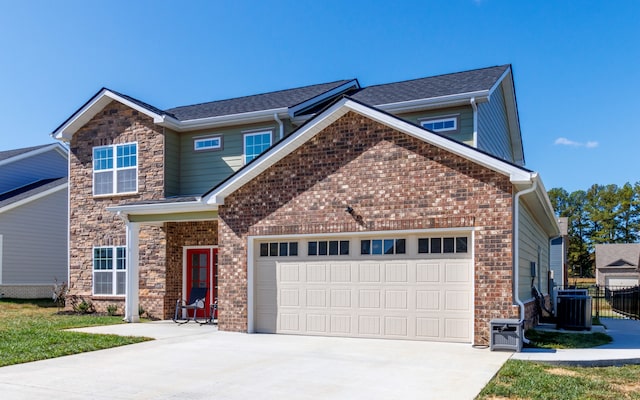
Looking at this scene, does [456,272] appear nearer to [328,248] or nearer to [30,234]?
[328,248]

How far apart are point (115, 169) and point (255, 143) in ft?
15.7

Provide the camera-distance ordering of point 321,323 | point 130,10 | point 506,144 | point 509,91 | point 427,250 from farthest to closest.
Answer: point 506,144
point 509,91
point 130,10
point 321,323
point 427,250

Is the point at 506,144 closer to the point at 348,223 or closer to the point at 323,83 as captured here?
the point at 323,83

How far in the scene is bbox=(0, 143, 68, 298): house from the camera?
2280 cm

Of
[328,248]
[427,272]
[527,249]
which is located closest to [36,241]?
[328,248]

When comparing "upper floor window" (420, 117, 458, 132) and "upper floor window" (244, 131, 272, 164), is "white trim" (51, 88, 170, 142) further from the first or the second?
"upper floor window" (420, 117, 458, 132)

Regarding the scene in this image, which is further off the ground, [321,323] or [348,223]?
[348,223]

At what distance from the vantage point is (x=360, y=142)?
12.1 m

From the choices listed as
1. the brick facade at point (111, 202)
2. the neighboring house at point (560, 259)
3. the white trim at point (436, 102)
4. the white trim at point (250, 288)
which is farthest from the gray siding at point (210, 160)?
the neighboring house at point (560, 259)

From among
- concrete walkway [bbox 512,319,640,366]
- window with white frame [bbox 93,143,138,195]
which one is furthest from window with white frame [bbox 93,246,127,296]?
concrete walkway [bbox 512,319,640,366]

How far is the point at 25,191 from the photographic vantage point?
83.7 feet

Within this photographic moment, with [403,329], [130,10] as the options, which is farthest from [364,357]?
[130,10]

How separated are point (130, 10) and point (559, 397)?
14338mm

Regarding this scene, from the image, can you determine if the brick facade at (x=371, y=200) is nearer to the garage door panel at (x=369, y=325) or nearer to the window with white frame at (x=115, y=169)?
the garage door panel at (x=369, y=325)
